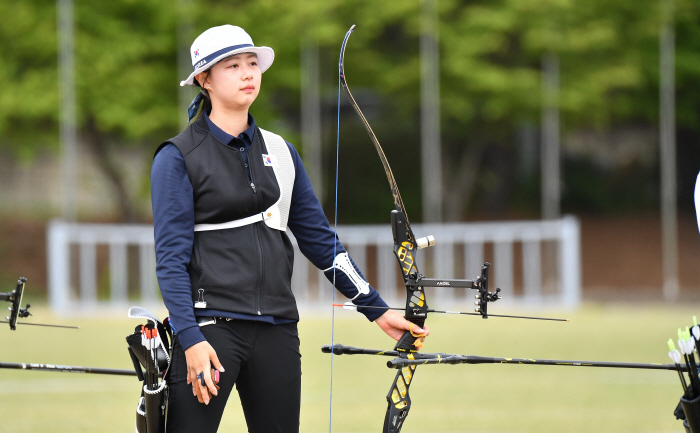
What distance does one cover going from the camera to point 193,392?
3475 mm

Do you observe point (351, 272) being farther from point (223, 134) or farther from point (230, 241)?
point (223, 134)

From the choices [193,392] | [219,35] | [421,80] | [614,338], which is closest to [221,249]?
[193,392]

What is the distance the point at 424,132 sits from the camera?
21.1 m

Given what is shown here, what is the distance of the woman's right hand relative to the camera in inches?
133

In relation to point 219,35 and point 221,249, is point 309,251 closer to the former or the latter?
point 221,249

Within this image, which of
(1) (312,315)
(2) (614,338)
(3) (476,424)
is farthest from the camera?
(1) (312,315)

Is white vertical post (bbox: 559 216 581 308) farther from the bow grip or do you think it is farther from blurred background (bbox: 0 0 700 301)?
the bow grip

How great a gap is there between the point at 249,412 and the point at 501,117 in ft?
64.0

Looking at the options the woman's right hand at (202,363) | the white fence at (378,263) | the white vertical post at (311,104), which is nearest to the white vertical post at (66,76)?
the white fence at (378,263)

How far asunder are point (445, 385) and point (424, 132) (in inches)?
481

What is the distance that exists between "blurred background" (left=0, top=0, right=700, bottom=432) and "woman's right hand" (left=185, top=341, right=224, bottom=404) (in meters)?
9.23

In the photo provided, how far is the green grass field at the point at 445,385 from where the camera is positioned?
738 cm

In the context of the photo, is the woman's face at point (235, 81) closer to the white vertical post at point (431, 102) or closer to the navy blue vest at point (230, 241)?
the navy blue vest at point (230, 241)

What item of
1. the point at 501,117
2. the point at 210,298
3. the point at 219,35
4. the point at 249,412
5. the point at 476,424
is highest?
the point at 501,117
